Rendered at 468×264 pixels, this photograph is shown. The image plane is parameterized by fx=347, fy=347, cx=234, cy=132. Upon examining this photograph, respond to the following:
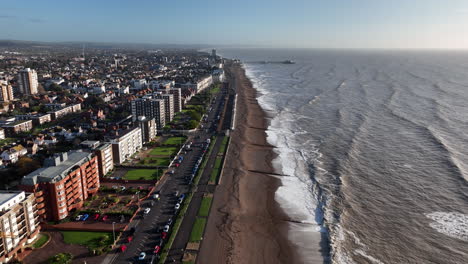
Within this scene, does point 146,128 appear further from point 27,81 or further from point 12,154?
point 27,81

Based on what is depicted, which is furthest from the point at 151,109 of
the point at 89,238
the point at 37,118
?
the point at 89,238

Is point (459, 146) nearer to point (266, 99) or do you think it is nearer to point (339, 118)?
point (339, 118)

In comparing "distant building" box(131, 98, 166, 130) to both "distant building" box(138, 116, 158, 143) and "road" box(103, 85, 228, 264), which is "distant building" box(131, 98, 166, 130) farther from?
"road" box(103, 85, 228, 264)

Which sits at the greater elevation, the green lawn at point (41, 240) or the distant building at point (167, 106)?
the distant building at point (167, 106)

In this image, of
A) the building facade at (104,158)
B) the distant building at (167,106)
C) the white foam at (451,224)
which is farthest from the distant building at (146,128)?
the white foam at (451,224)

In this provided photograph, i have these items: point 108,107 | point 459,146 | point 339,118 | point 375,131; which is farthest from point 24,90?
point 459,146

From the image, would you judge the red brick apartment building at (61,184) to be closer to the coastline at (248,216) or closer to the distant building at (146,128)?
the coastline at (248,216)

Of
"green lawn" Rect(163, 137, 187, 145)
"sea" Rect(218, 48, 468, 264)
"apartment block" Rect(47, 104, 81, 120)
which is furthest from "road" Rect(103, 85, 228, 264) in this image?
"apartment block" Rect(47, 104, 81, 120)
